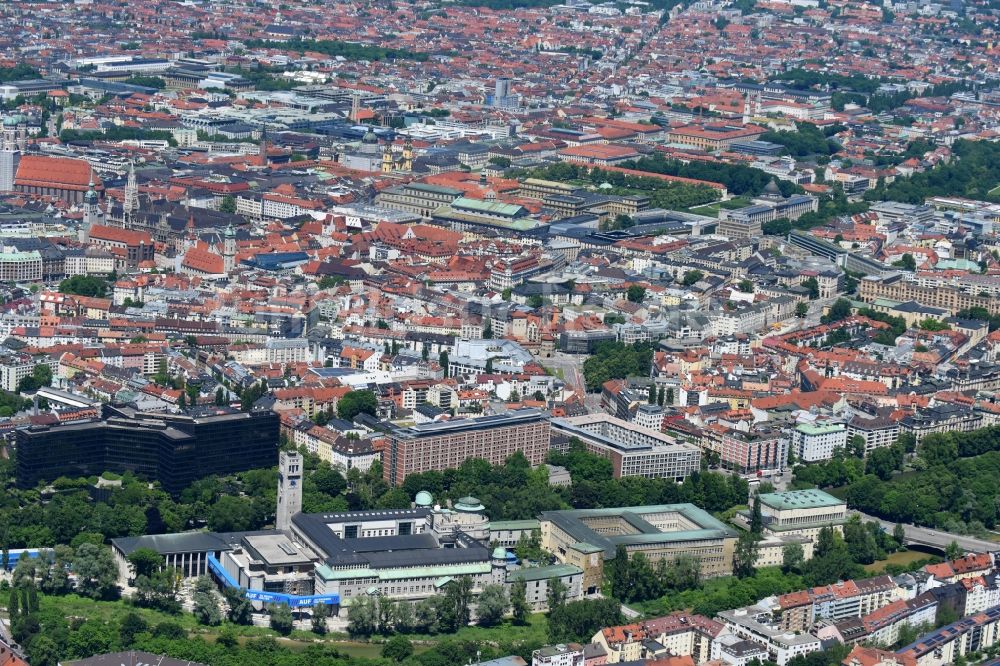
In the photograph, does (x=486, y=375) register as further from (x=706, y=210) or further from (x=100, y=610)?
(x=706, y=210)

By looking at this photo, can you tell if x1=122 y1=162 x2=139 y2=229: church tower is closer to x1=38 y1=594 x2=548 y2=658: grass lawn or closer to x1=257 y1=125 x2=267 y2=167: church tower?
x1=257 y1=125 x2=267 y2=167: church tower

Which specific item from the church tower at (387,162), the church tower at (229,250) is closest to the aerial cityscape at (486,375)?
the church tower at (387,162)

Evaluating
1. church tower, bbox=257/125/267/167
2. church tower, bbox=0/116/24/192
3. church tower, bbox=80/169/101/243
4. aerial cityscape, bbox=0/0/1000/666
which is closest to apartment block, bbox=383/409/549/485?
aerial cityscape, bbox=0/0/1000/666

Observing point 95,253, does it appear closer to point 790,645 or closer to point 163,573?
point 163,573

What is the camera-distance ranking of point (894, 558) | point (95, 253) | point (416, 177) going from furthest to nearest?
point (416, 177) < point (95, 253) < point (894, 558)

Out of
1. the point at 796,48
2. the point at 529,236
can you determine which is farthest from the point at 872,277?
the point at 796,48

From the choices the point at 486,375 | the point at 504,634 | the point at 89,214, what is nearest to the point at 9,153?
the point at 89,214

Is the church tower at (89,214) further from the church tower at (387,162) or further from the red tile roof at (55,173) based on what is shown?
the church tower at (387,162)
